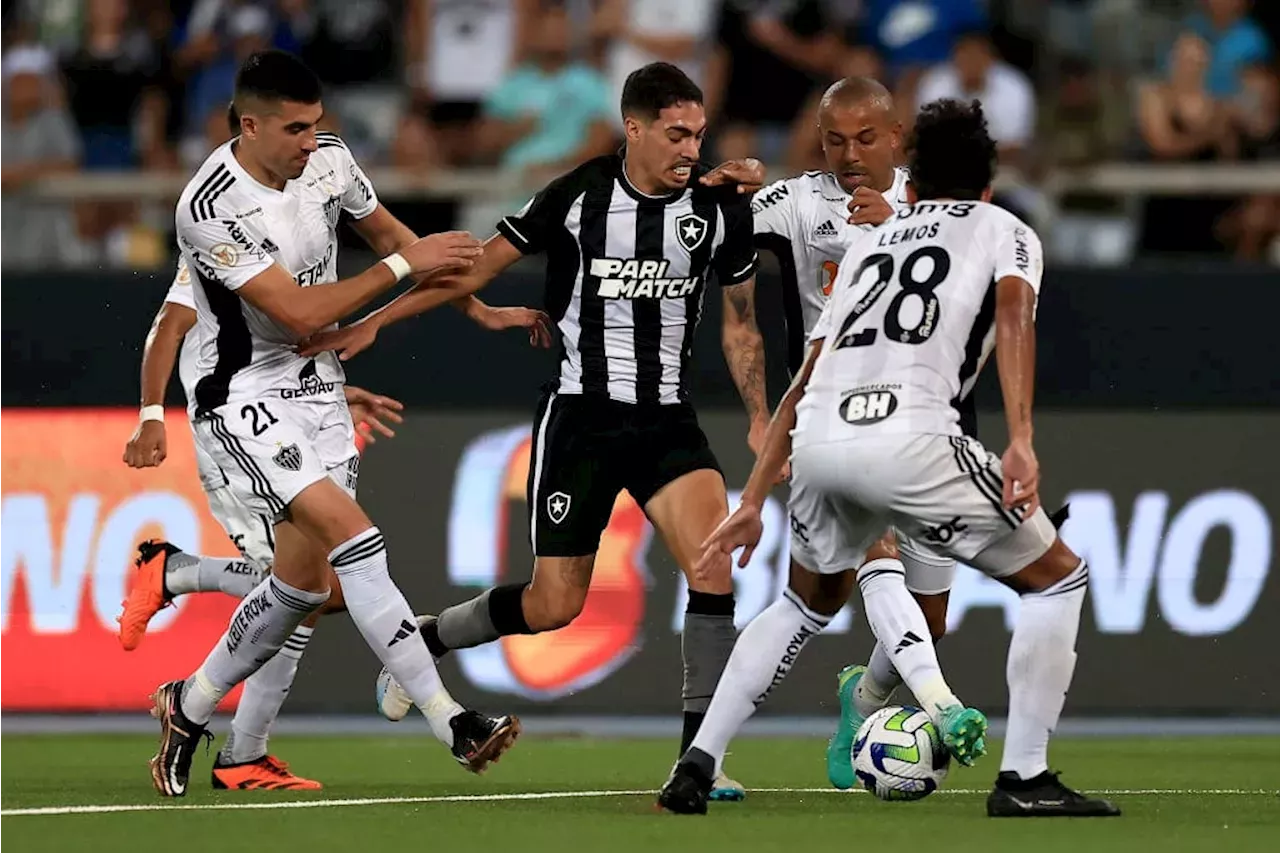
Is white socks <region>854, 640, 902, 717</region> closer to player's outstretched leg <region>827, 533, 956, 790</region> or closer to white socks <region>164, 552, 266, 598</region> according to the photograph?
player's outstretched leg <region>827, 533, 956, 790</region>

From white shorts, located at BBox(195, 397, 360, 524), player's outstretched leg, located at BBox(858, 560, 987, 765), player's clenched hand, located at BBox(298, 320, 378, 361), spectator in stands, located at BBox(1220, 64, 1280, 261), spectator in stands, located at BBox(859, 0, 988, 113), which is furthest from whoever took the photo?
spectator in stands, located at BBox(859, 0, 988, 113)

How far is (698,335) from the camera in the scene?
1187 cm

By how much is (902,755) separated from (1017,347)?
1572 millimetres

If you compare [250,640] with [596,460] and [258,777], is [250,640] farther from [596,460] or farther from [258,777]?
[596,460]

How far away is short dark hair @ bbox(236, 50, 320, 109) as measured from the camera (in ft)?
25.8

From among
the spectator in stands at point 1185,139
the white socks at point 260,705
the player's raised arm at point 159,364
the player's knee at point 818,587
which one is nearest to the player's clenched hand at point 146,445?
the player's raised arm at point 159,364

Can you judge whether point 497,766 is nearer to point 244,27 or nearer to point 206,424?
point 206,424

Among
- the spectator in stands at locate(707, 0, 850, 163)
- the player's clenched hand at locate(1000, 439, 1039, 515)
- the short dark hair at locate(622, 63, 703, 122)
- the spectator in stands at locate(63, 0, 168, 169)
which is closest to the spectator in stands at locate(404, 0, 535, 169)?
the spectator in stands at locate(707, 0, 850, 163)

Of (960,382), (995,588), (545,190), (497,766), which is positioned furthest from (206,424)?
(995,588)

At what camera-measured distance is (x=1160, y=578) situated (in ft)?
37.9

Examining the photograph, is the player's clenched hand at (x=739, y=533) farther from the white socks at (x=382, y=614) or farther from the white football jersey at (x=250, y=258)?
the white football jersey at (x=250, y=258)

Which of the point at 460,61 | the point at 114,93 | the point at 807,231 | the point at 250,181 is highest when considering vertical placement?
the point at 460,61

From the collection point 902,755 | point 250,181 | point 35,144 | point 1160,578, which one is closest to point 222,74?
point 35,144

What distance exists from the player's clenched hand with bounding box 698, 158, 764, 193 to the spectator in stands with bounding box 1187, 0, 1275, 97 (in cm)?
604
